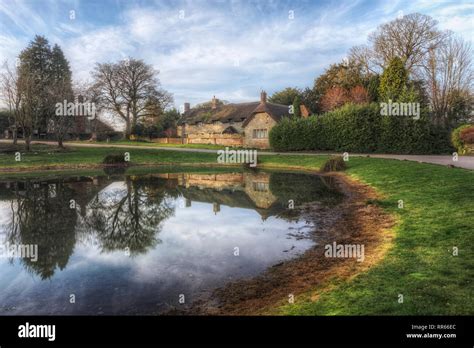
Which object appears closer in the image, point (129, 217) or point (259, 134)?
point (129, 217)

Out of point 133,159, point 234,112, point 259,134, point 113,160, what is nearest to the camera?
point 113,160

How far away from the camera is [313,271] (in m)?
6.36

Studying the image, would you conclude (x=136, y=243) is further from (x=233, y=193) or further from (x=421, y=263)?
(x=233, y=193)

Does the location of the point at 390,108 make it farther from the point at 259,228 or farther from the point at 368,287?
the point at 368,287

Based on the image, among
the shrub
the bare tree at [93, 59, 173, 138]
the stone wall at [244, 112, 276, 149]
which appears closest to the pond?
the shrub

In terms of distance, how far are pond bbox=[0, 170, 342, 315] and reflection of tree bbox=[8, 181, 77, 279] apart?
0.09 ft

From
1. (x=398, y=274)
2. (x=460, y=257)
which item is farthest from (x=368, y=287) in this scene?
(x=460, y=257)

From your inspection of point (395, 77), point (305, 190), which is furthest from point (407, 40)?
point (305, 190)

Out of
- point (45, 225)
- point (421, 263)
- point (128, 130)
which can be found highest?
point (128, 130)

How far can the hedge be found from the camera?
29516 millimetres

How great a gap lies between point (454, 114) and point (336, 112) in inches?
812

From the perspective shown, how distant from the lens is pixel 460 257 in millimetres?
5863

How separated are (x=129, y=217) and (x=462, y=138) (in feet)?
89.1

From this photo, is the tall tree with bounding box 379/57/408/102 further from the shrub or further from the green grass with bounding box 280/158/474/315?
the green grass with bounding box 280/158/474/315
